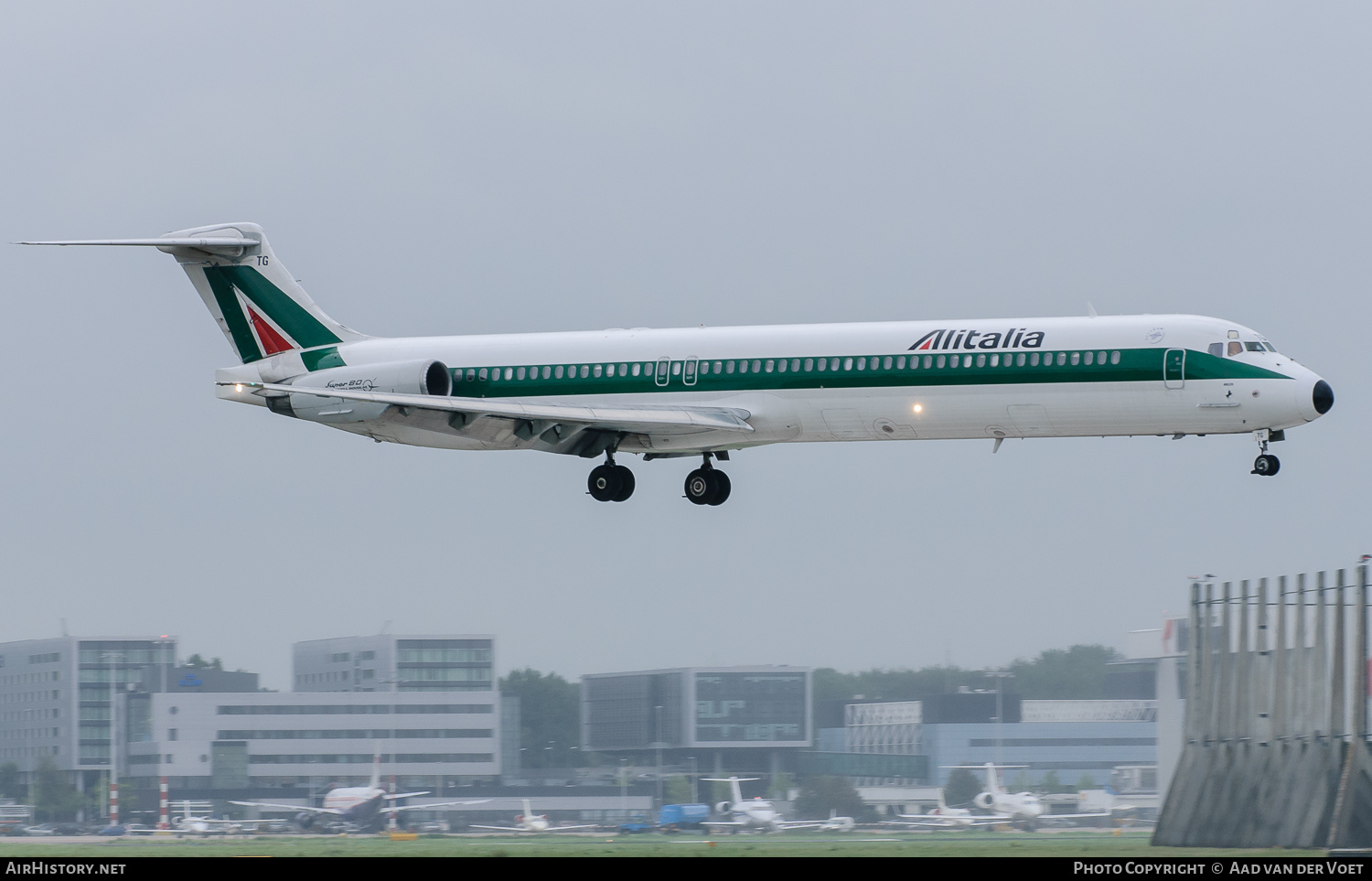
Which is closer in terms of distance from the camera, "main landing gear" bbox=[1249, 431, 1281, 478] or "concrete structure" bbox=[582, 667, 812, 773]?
"main landing gear" bbox=[1249, 431, 1281, 478]

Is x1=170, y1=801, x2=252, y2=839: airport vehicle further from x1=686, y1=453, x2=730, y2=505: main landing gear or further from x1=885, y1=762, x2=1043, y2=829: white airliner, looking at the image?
x1=885, y1=762, x2=1043, y2=829: white airliner

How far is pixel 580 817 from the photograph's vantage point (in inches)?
1877

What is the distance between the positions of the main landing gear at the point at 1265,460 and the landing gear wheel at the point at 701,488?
12.8 metres

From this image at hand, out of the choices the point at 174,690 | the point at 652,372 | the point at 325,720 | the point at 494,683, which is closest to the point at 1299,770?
the point at 652,372

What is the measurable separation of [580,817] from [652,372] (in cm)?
1249

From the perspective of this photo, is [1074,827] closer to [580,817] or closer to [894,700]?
[894,700]

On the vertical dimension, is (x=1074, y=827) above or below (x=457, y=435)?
below

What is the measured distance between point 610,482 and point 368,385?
242 inches

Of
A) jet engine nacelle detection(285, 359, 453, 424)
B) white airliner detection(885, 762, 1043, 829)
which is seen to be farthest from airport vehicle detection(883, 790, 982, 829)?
jet engine nacelle detection(285, 359, 453, 424)

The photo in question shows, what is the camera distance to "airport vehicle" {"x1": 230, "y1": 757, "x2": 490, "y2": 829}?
4547 cm

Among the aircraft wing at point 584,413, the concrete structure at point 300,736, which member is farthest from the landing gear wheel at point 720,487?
the concrete structure at point 300,736

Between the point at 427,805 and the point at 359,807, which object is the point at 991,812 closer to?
the point at 427,805

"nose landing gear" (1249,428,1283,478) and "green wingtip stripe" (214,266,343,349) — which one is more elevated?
"green wingtip stripe" (214,266,343,349)

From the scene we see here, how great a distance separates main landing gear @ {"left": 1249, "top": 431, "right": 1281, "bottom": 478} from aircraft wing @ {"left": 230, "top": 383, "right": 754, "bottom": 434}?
34.7ft
